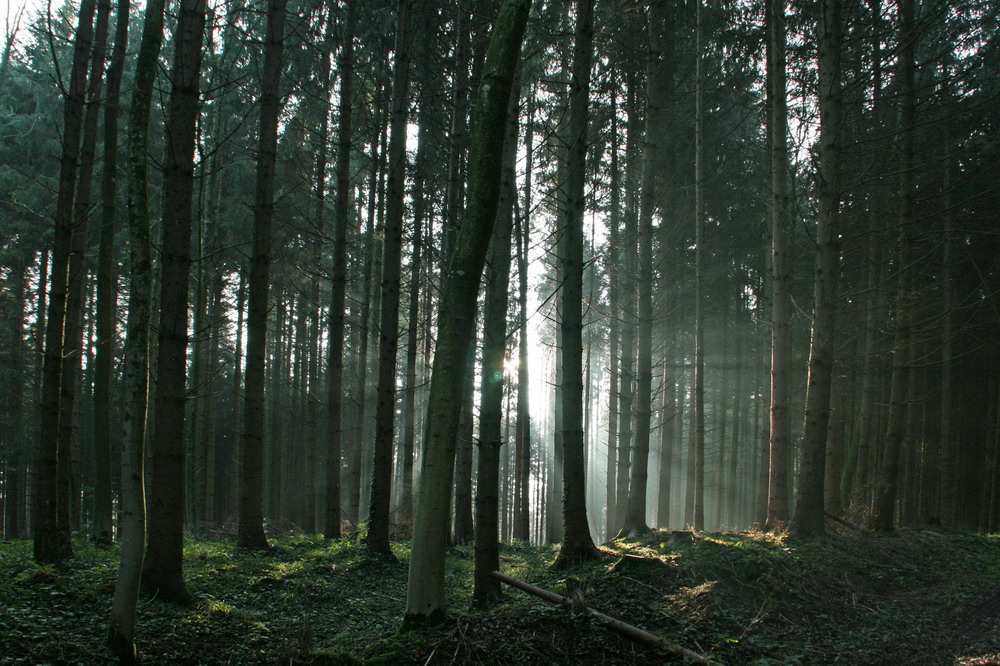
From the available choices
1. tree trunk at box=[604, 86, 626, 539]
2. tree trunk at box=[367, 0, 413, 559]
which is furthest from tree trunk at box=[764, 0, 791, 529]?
tree trunk at box=[367, 0, 413, 559]

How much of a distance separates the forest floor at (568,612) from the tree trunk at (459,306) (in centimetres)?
45

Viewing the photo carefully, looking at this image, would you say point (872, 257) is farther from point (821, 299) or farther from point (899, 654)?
point (899, 654)

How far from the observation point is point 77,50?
27.4ft

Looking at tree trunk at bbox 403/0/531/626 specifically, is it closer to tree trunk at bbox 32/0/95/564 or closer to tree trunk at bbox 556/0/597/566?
tree trunk at bbox 556/0/597/566

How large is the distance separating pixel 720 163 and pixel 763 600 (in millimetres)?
15138

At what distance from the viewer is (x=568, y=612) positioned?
5.94m


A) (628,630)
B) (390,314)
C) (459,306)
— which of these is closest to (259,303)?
(390,314)

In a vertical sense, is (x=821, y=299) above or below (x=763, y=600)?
above

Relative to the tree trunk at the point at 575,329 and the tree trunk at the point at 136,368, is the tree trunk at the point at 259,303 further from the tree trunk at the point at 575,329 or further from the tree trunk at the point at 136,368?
the tree trunk at the point at 136,368

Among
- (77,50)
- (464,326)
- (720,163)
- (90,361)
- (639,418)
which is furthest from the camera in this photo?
(90,361)

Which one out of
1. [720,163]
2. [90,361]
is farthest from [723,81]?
[90,361]

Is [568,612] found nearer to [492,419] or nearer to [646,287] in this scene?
[492,419]

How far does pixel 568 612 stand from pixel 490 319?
309 centimetres

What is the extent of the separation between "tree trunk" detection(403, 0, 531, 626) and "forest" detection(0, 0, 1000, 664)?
26 millimetres
